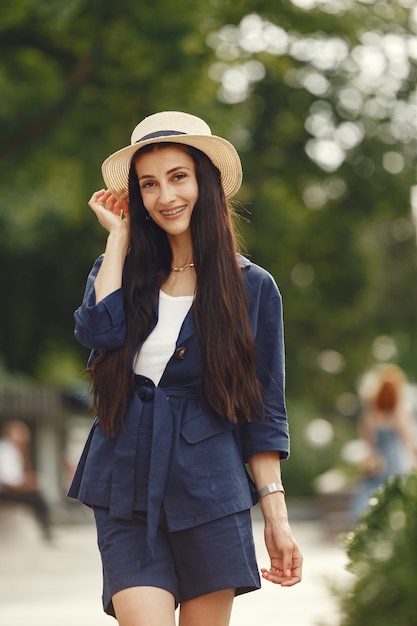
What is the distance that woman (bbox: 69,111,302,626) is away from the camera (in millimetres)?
3953

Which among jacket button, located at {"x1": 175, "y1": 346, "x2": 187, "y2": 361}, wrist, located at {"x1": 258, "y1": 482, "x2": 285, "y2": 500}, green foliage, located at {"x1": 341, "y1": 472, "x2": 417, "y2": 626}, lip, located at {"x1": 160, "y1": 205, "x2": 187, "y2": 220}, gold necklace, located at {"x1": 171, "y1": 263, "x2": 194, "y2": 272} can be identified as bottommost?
green foliage, located at {"x1": 341, "y1": 472, "x2": 417, "y2": 626}

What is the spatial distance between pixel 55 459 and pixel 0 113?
2175 cm

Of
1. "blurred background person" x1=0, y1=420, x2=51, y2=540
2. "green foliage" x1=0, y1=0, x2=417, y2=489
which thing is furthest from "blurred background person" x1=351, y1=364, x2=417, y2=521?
"blurred background person" x1=0, y1=420, x2=51, y2=540

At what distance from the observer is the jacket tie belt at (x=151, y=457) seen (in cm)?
392

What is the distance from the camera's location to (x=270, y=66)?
1628 centimetres

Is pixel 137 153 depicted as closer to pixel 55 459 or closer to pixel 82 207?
pixel 82 207

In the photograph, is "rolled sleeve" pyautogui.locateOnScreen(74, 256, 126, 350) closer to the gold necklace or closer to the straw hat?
the gold necklace

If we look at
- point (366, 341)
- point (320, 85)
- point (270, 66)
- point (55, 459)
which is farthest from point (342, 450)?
point (270, 66)

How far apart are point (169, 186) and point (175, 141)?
15 cm

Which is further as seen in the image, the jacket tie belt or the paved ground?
the paved ground

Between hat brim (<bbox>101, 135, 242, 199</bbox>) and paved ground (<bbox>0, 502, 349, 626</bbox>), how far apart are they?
1.26 metres

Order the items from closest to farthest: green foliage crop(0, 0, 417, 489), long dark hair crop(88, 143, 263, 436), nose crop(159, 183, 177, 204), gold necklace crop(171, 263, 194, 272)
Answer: long dark hair crop(88, 143, 263, 436) → nose crop(159, 183, 177, 204) → gold necklace crop(171, 263, 194, 272) → green foliage crop(0, 0, 417, 489)

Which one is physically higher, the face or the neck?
the face

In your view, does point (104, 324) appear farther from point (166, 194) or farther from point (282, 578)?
point (282, 578)
